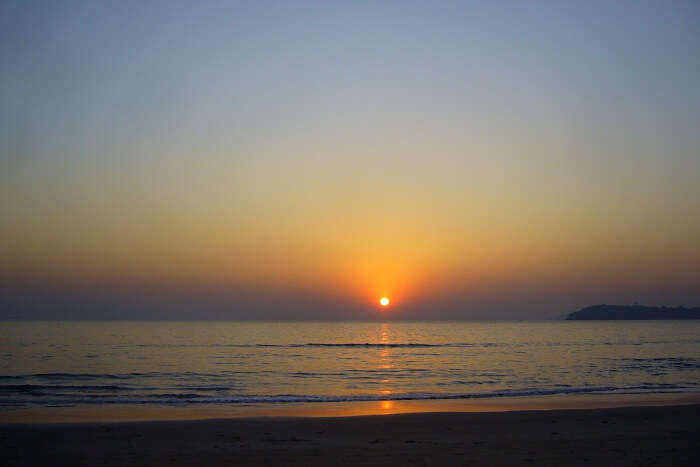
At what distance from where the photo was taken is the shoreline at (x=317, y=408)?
18.1 metres

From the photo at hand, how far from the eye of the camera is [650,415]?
1770 centimetres

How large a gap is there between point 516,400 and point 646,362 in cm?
2576

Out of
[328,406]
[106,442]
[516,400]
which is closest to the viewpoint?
[106,442]

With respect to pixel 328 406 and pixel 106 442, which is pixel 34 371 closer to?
pixel 328 406

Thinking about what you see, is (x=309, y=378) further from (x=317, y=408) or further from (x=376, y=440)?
(x=376, y=440)

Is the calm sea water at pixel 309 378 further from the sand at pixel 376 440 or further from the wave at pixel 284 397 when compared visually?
the sand at pixel 376 440

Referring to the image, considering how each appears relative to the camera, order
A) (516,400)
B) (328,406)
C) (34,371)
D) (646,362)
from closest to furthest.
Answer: (328,406), (516,400), (34,371), (646,362)

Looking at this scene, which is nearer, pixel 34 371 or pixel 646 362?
pixel 34 371

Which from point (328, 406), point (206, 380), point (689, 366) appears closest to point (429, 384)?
point (328, 406)

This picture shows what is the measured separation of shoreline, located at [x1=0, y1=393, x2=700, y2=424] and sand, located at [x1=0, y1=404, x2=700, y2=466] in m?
1.70

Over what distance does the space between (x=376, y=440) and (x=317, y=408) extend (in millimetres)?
7559

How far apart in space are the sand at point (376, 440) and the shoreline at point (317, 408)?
66.8 inches

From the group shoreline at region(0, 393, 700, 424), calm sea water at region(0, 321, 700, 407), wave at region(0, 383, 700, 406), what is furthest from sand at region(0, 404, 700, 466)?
calm sea water at region(0, 321, 700, 407)

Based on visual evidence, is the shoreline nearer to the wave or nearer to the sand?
the wave
